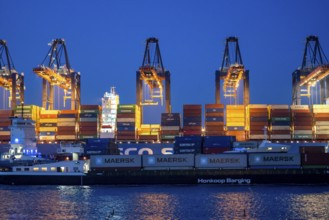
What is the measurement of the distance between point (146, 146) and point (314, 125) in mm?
24120

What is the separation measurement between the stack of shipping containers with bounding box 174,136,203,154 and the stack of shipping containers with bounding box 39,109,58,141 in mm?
24635

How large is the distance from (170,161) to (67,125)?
94.2ft

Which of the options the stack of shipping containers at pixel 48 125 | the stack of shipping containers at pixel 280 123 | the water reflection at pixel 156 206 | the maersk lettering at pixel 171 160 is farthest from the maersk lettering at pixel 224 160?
the stack of shipping containers at pixel 48 125

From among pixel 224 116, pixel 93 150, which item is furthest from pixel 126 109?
pixel 93 150

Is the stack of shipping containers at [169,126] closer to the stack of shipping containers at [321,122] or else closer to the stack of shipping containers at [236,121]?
the stack of shipping containers at [236,121]

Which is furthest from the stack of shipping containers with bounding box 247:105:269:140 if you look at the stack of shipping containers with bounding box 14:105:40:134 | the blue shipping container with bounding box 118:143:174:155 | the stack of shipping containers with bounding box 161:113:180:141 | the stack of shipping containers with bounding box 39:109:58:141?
the stack of shipping containers with bounding box 14:105:40:134

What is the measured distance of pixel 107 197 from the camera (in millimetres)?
43531

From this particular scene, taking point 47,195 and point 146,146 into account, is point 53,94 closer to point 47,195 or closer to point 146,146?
point 146,146

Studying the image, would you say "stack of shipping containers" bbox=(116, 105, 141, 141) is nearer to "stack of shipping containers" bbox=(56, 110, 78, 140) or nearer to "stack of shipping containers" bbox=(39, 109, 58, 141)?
"stack of shipping containers" bbox=(56, 110, 78, 140)

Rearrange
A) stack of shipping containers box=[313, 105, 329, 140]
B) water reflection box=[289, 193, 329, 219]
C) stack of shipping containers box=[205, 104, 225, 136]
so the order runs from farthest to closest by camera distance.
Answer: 1. stack of shipping containers box=[205, 104, 225, 136]
2. stack of shipping containers box=[313, 105, 329, 140]
3. water reflection box=[289, 193, 329, 219]

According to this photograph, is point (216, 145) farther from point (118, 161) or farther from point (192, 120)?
point (192, 120)

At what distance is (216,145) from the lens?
57438mm

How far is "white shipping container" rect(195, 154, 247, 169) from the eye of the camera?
5138 cm

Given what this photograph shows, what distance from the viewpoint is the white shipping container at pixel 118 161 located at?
2058 inches
